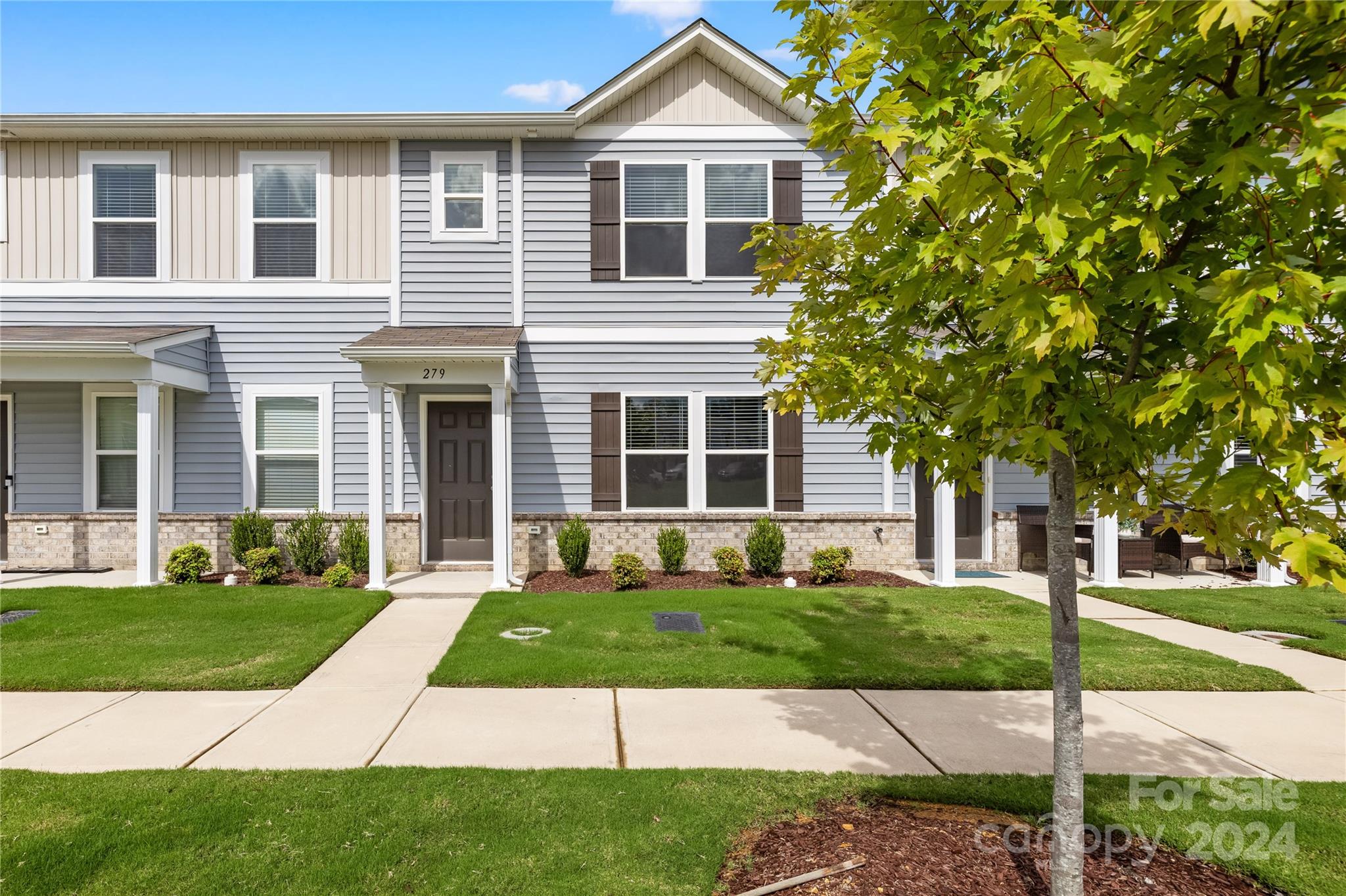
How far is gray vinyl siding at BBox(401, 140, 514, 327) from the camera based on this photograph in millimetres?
9711

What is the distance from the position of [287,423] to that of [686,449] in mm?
5949

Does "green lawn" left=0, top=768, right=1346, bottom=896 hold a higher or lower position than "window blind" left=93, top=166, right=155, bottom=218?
lower

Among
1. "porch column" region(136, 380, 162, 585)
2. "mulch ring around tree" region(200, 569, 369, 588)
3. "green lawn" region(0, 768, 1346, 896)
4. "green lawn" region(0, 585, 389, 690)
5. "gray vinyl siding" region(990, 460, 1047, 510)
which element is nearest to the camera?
"green lawn" region(0, 768, 1346, 896)

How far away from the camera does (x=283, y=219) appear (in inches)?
384

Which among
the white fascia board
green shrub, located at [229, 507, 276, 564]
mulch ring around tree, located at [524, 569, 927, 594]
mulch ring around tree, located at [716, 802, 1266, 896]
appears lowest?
mulch ring around tree, located at [524, 569, 927, 594]

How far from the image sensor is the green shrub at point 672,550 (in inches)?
373

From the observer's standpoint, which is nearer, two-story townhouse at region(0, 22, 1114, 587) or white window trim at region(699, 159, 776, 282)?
two-story townhouse at region(0, 22, 1114, 587)

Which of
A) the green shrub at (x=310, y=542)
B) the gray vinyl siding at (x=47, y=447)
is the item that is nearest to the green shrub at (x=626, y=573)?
the green shrub at (x=310, y=542)

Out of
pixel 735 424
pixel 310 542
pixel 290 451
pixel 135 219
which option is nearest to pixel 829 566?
pixel 735 424

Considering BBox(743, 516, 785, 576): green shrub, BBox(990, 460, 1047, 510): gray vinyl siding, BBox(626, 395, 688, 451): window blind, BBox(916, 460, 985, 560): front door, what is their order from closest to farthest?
BBox(743, 516, 785, 576): green shrub < BBox(626, 395, 688, 451): window blind < BBox(990, 460, 1047, 510): gray vinyl siding < BBox(916, 460, 985, 560): front door

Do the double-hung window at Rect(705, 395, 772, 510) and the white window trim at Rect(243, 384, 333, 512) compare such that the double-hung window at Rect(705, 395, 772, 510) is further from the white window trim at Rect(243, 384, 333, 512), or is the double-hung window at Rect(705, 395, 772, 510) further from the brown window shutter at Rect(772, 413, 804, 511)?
the white window trim at Rect(243, 384, 333, 512)

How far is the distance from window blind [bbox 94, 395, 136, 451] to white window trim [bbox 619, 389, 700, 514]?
726 centimetres

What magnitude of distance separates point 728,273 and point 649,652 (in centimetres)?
599

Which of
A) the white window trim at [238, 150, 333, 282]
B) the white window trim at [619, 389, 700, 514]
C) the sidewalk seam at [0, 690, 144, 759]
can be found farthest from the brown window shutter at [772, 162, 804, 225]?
the sidewalk seam at [0, 690, 144, 759]
